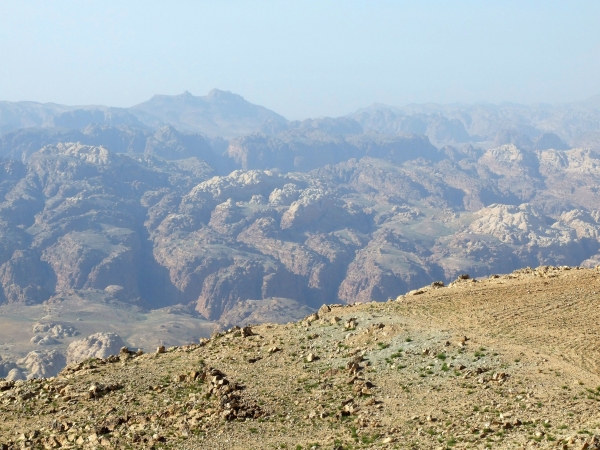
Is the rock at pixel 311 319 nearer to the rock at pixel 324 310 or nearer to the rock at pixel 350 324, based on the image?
the rock at pixel 324 310

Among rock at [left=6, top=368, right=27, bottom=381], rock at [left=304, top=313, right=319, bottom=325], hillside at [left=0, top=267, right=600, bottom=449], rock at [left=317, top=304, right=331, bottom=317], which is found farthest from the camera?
rock at [left=6, top=368, right=27, bottom=381]

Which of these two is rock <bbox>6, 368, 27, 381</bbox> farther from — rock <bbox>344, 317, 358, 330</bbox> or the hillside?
rock <bbox>344, 317, 358, 330</bbox>

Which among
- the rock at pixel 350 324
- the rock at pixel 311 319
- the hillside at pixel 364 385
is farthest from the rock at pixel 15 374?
the rock at pixel 350 324

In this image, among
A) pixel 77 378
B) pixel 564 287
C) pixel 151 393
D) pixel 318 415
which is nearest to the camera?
pixel 318 415

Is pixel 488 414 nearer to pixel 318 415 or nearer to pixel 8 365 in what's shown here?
pixel 318 415

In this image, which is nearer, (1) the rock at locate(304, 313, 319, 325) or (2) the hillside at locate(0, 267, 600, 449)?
(2) the hillside at locate(0, 267, 600, 449)

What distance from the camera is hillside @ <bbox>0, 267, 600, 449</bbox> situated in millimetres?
23672

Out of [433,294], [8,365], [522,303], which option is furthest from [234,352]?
[8,365]

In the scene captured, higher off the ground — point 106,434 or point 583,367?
point 583,367

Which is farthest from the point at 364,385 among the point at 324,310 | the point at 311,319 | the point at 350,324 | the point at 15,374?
the point at 15,374

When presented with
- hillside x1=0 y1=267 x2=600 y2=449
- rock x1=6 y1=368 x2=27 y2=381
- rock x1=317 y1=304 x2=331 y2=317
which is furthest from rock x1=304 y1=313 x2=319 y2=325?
rock x1=6 y1=368 x2=27 y2=381

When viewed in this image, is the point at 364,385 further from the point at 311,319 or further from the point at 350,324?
the point at 311,319

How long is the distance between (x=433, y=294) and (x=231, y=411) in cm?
1531

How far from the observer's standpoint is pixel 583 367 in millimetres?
27062
